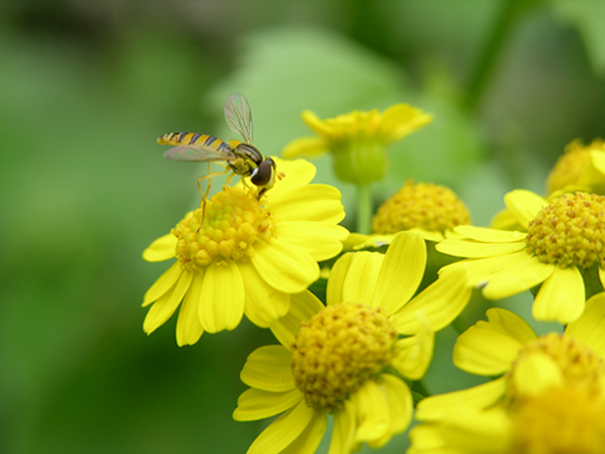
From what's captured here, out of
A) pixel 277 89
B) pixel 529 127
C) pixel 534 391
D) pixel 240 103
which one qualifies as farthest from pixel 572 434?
pixel 529 127

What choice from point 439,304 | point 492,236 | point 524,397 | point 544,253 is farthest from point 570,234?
point 524,397

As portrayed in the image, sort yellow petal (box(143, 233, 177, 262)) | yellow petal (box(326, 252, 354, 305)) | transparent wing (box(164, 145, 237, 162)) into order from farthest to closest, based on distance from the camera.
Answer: yellow petal (box(143, 233, 177, 262)), yellow petal (box(326, 252, 354, 305)), transparent wing (box(164, 145, 237, 162))

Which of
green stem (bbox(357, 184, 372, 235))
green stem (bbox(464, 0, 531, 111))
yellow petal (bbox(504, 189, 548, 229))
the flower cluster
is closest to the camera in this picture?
the flower cluster

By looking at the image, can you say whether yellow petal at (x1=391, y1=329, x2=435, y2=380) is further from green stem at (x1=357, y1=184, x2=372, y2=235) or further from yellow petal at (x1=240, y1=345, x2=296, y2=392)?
green stem at (x1=357, y1=184, x2=372, y2=235)

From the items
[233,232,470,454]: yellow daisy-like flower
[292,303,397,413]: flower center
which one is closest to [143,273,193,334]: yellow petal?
[233,232,470,454]: yellow daisy-like flower

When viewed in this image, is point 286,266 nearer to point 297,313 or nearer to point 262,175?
point 297,313

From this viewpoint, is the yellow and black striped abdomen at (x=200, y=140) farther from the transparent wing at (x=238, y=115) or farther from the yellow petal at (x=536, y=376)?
the yellow petal at (x=536, y=376)

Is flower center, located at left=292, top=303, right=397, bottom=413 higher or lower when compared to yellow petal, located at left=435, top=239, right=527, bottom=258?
lower

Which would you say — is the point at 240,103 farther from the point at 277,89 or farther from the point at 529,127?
the point at 529,127
